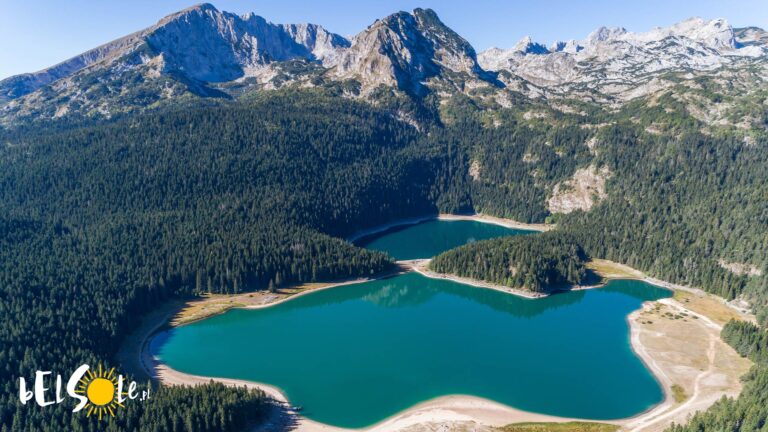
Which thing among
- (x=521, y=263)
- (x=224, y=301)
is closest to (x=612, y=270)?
(x=521, y=263)

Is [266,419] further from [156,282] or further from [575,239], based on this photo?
[575,239]

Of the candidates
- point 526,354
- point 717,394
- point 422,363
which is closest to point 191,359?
point 422,363

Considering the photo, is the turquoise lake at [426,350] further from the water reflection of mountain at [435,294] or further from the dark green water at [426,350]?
the water reflection of mountain at [435,294]

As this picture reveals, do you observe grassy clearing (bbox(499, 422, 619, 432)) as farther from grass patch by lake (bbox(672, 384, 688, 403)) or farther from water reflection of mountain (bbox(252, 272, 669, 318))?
water reflection of mountain (bbox(252, 272, 669, 318))

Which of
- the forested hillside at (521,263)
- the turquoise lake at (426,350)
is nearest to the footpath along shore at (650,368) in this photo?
the turquoise lake at (426,350)

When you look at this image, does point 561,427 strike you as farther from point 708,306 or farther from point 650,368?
point 708,306

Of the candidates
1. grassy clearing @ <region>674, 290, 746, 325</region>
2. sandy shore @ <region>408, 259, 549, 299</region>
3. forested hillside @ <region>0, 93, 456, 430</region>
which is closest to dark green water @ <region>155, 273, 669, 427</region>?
sandy shore @ <region>408, 259, 549, 299</region>
